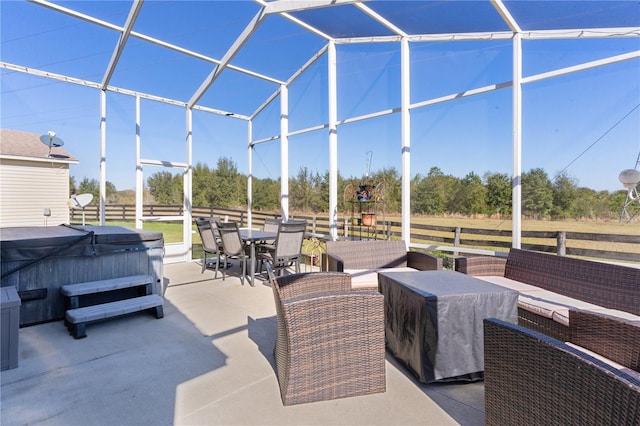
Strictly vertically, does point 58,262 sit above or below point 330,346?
above

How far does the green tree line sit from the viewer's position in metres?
3.31

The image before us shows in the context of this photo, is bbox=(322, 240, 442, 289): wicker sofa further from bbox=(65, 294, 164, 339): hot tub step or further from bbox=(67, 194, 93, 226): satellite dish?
bbox=(67, 194, 93, 226): satellite dish

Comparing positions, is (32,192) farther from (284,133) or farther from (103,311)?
A: (284,133)

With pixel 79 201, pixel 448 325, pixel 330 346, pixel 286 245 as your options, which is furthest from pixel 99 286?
pixel 448 325

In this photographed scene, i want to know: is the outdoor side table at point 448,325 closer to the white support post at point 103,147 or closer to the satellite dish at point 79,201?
the white support post at point 103,147

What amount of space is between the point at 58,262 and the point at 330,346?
2998 millimetres

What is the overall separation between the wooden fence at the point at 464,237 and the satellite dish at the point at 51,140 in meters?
1.14

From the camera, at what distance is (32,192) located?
17.5ft

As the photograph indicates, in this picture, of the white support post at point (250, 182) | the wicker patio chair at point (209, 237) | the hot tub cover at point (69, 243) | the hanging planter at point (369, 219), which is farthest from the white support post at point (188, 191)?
the hanging planter at point (369, 219)

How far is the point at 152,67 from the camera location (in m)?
5.22

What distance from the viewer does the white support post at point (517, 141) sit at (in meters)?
3.51

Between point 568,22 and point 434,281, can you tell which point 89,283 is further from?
point 568,22

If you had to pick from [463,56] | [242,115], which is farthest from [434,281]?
[242,115]

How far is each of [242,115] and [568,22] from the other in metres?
5.98
